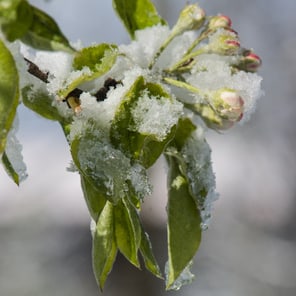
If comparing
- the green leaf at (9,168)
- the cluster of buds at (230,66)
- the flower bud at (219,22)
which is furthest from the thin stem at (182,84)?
the green leaf at (9,168)

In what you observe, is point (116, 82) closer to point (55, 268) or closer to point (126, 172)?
point (126, 172)

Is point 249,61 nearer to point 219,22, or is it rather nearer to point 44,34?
point 219,22

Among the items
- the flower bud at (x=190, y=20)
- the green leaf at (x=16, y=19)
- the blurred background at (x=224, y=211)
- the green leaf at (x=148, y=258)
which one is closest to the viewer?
the green leaf at (x=16, y=19)

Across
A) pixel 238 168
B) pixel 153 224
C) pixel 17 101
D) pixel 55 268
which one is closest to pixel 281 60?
pixel 238 168

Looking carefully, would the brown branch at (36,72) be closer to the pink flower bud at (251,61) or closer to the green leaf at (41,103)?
the green leaf at (41,103)

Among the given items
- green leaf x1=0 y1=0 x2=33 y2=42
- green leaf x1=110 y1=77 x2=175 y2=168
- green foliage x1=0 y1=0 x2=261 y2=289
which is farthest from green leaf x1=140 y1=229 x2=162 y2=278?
green leaf x1=0 y1=0 x2=33 y2=42

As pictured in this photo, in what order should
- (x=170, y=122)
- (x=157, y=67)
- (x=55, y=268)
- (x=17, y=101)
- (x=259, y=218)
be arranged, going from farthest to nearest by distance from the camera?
(x=55, y=268), (x=259, y=218), (x=157, y=67), (x=170, y=122), (x=17, y=101)
